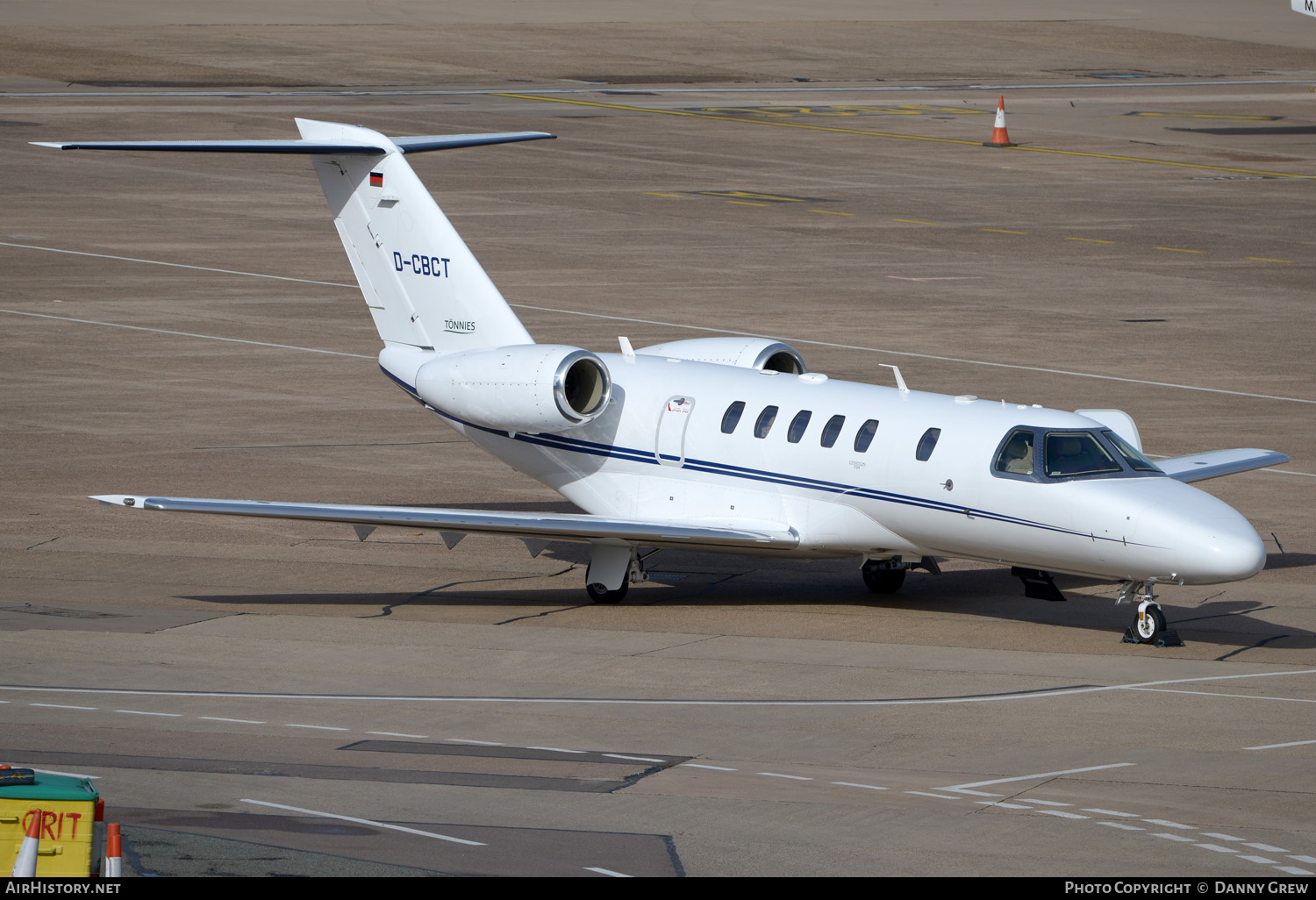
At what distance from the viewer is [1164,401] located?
3434cm

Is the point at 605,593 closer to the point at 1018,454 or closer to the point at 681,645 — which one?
the point at 681,645

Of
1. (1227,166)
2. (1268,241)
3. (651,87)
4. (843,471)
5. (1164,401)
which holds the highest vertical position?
(651,87)

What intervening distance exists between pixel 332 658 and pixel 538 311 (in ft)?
74.2

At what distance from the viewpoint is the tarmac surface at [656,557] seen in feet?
49.5

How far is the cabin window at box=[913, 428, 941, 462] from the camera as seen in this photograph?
21.5 m

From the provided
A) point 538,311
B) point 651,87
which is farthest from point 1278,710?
point 651,87

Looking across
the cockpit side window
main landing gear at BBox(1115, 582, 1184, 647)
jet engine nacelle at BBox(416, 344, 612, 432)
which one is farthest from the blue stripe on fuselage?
the cockpit side window

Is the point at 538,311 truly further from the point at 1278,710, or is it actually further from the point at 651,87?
the point at 651,87

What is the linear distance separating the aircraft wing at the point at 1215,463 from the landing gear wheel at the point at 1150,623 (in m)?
3.58

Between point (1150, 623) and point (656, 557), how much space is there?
7.94 m

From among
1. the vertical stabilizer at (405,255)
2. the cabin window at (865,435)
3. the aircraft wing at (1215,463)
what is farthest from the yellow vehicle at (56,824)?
the aircraft wing at (1215,463)

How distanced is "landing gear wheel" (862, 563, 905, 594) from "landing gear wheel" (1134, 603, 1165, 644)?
11.9ft

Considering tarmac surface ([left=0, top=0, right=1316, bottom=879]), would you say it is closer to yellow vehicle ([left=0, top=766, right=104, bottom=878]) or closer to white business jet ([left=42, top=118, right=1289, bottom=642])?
white business jet ([left=42, top=118, right=1289, bottom=642])

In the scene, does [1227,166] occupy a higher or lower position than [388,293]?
higher
